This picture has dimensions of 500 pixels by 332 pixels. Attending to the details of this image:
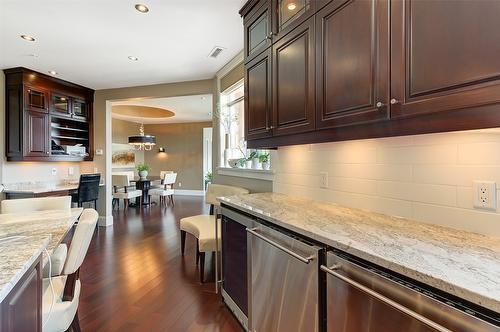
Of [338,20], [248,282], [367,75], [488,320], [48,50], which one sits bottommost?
[248,282]

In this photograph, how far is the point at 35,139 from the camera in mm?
4289

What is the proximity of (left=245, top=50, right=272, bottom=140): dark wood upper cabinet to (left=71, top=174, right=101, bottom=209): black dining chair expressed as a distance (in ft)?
11.2

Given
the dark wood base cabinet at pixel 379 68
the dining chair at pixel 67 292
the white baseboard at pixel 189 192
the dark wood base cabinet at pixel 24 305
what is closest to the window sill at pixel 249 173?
the dark wood base cabinet at pixel 379 68

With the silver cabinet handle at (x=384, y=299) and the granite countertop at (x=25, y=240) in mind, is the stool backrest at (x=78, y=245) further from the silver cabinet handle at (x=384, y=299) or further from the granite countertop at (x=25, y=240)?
the silver cabinet handle at (x=384, y=299)

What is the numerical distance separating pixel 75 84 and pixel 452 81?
18.4ft

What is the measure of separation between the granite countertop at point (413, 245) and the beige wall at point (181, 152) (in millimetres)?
8285

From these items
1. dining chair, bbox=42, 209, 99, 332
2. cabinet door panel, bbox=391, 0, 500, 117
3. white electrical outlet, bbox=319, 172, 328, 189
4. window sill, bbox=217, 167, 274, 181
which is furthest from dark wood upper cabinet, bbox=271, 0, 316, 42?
dining chair, bbox=42, 209, 99, 332

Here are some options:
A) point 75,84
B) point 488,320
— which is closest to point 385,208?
point 488,320

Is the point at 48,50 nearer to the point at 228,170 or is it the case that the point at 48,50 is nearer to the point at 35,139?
the point at 35,139

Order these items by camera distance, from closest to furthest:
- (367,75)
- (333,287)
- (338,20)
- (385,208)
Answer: (333,287), (367,75), (338,20), (385,208)

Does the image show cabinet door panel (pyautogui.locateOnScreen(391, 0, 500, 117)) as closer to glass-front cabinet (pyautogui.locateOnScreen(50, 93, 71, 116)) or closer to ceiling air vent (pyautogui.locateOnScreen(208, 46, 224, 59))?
ceiling air vent (pyautogui.locateOnScreen(208, 46, 224, 59))

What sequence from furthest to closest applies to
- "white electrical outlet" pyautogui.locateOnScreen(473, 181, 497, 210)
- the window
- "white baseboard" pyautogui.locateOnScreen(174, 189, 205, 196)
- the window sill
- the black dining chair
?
1. "white baseboard" pyautogui.locateOnScreen(174, 189, 205, 196)
2. the black dining chair
3. the window
4. the window sill
5. "white electrical outlet" pyautogui.locateOnScreen(473, 181, 497, 210)

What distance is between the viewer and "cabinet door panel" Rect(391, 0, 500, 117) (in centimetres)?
91

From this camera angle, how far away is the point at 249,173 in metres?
3.15
